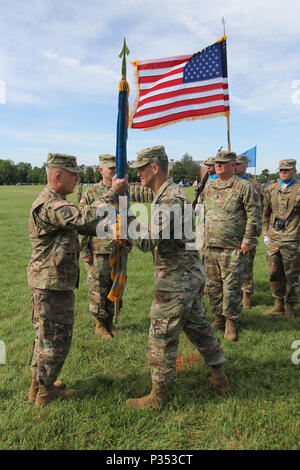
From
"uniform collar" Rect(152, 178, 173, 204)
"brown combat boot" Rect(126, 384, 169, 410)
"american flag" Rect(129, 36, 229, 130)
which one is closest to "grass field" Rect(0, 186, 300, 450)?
"brown combat boot" Rect(126, 384, 169, 410)

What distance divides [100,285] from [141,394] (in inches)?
71.4

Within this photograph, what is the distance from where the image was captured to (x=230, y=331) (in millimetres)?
4816

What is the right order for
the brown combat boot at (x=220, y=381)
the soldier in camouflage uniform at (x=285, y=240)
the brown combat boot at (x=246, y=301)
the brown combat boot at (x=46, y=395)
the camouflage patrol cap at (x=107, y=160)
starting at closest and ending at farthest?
the brown combat boot at (x=46, y=395), the brown combat boot at (x=220, y=381), the camouflage patrol cap at (x=107, y=160), the soldier in camouflage uniform at (x=285, y=240), the brown combat boot at (x=246, y=301)

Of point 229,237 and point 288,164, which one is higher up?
point 288,164

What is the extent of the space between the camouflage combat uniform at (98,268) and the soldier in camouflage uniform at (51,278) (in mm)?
1566

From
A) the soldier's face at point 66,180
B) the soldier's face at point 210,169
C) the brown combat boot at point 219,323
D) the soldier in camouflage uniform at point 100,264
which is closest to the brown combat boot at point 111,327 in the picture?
the soldier in camouflage uniform at point 100,264

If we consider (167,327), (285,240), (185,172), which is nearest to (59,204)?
(167,327)

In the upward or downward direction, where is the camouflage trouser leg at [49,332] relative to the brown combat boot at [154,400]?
upward

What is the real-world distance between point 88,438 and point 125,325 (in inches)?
92.3

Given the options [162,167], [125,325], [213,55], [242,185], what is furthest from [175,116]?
[125,325]

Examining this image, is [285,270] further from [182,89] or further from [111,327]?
[182,89]

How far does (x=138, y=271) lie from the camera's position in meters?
8.51

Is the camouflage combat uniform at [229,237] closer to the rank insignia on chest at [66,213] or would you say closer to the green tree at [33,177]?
the rank insignia on chest at [66,213]

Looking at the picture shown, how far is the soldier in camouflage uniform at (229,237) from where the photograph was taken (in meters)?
4.86
